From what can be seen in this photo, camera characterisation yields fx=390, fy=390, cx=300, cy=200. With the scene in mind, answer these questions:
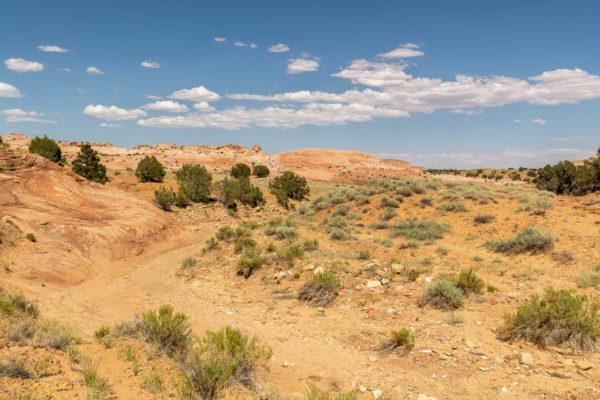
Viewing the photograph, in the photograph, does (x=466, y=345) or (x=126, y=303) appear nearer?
(x=466, y=345)

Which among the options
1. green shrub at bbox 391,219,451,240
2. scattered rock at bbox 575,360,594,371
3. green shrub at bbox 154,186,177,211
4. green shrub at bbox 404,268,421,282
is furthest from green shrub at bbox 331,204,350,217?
scattered rock at bbox 575,360,594,371

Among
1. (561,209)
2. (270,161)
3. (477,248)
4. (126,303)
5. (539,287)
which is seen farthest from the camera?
(270,161)

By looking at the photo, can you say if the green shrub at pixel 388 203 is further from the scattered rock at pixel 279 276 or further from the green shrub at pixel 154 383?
the green shrub at pixel 154 383

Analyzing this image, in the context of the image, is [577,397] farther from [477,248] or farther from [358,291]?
[477,248]

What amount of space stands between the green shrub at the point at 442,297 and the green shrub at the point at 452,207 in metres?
12.1

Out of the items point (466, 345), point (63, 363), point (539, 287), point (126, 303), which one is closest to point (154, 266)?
point (126, 303)

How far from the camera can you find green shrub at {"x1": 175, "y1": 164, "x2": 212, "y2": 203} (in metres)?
31.9

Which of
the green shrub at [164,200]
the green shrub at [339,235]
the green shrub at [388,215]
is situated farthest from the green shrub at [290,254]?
the green shrub at [164,200]

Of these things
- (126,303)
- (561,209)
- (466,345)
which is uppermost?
(561,209)

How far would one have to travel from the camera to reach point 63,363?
251 inches

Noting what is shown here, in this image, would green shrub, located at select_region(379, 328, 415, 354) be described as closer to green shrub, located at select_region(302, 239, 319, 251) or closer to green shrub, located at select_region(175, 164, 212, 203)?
green shrub, located at select_region(302, 239, 319, 251)

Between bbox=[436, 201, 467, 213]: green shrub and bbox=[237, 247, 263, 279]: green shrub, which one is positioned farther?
bbox=[436, 201, 467, 213]: green shrub

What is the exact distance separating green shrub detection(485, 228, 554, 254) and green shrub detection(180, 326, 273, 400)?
12.8 metres

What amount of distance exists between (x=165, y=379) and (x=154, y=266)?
11962 millimetres
